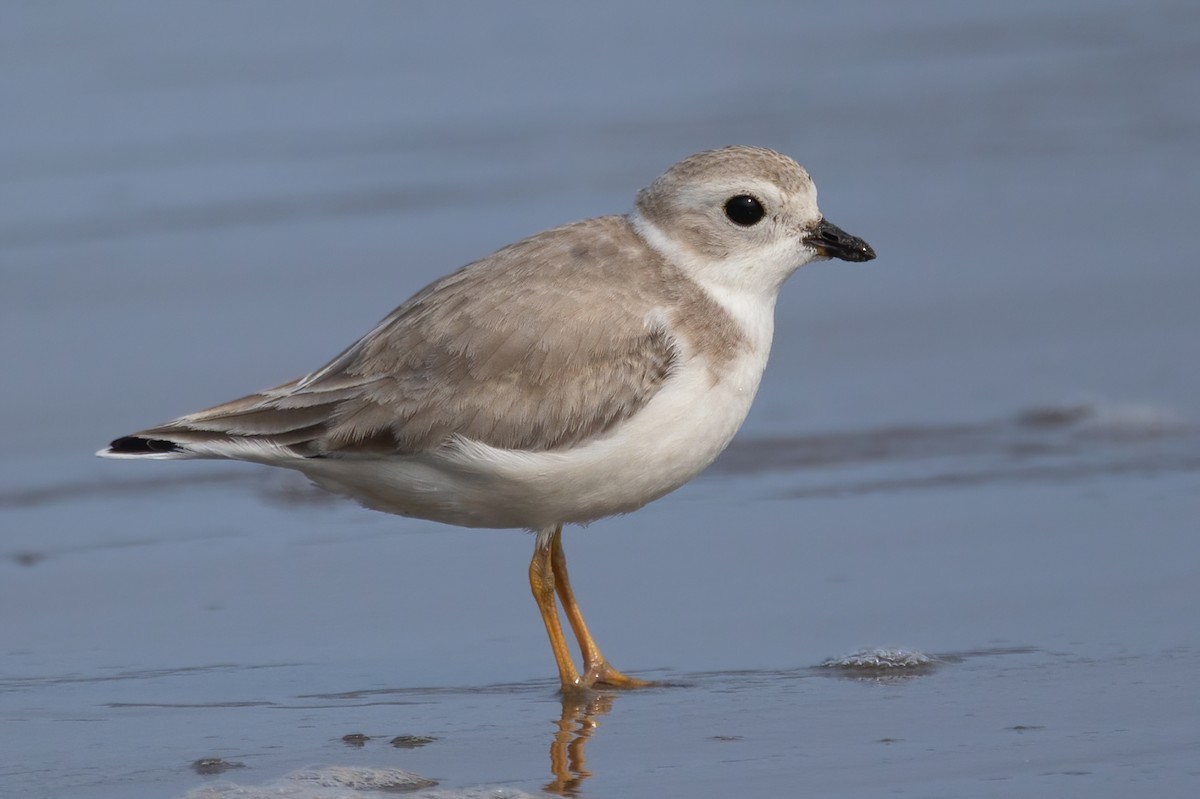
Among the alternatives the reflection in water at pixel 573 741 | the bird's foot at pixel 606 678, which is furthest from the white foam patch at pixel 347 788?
the bird's foot at pixel 606 678

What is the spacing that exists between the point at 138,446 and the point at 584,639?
1639 mm

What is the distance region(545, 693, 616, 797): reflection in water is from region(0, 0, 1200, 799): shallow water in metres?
0.02

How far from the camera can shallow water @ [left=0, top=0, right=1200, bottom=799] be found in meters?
5.80

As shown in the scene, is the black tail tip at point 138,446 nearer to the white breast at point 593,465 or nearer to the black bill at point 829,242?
the white breast at point 593,465

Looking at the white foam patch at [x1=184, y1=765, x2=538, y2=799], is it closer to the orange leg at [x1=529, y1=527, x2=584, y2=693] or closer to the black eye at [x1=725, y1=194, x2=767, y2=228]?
the orange leg at [x1=529, y1=527, x2=584, y2=693]

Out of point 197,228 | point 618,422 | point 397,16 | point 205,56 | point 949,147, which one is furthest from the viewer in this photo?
point 397,16

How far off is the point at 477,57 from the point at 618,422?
10.2 m

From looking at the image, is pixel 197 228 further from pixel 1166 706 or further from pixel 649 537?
pixel 1166 706

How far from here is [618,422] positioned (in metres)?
6.10

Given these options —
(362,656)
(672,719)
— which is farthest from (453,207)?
(672,719)

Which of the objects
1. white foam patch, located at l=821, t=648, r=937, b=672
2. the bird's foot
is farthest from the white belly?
white foam patch, located at l=821, t=648, r=937, b=672

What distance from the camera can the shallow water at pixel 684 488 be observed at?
5805mm

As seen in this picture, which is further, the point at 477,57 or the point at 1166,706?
the point at 477,57

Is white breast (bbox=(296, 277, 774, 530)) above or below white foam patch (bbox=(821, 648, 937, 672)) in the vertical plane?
above
